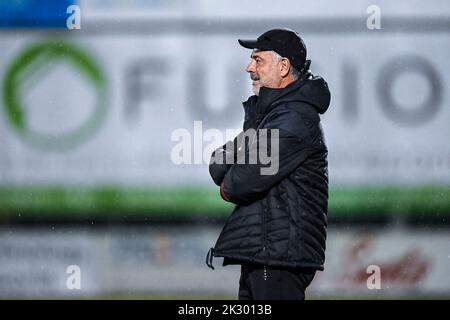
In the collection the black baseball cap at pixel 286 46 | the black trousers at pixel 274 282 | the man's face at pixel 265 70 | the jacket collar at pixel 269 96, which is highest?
the black baseball cap at pixel 286 46

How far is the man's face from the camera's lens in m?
3.36

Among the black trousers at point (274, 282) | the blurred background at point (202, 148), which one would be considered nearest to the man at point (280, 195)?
the black trousers at point (274, 282)

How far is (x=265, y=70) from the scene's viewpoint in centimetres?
338

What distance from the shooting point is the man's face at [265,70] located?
3.36m

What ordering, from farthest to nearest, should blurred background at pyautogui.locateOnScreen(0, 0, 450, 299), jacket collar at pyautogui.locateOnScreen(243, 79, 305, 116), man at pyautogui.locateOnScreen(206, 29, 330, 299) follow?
blurred background at pyautogui.locateOnScreen(0, 0, 450, 299) < jacket collar at pyautogui.locateOnScreen(243, 79, 305, 116) < man at pyautogui.locateOnScreen(206, 29, 330, 299)

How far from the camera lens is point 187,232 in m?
4.95

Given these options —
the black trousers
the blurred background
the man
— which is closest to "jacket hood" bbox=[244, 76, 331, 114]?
the man

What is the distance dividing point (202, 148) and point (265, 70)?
162cm

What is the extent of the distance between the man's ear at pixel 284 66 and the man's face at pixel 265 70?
0.04 ft

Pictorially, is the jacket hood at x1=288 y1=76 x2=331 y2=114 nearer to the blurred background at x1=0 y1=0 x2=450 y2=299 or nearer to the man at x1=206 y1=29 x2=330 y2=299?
the man at x1=206 y1=29 x2=330 y2=299

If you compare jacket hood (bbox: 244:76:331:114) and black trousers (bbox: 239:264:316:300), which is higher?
jacket hood (bbox: 244:76:331:114)

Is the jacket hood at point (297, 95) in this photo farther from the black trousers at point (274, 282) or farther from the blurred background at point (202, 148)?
the blurred background at point (202, 148)

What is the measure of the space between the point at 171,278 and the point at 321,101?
1961 millimetres

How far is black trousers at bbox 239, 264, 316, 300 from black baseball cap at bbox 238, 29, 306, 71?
0.75m
